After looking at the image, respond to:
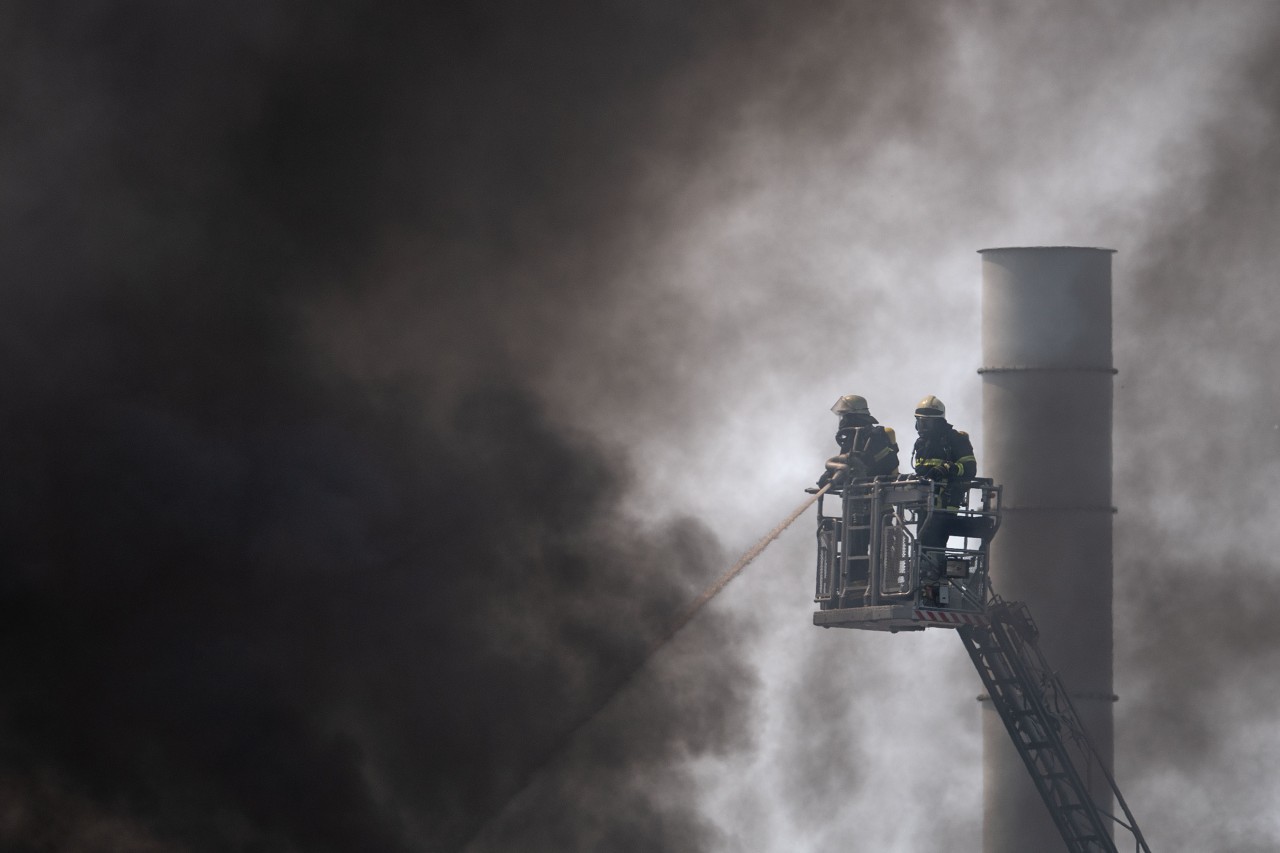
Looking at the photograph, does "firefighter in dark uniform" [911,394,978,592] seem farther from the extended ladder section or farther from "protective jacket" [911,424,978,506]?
the extended ladder section

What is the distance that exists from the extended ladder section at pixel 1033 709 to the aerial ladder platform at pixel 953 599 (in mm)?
12

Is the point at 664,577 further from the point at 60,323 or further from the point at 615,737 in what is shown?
the point at 60,323

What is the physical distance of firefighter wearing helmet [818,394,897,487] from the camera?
2836cm

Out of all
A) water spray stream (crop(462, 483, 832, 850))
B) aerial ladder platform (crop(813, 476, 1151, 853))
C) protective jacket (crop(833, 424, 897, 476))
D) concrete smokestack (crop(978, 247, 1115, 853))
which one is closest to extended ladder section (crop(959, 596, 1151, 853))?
aerial ladder platform (crop(813, 476, 1151, 853))

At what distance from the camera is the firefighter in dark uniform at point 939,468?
1095 inches

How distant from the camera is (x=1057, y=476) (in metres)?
31.2

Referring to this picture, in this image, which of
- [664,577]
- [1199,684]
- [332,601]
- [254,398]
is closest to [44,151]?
[254,398]

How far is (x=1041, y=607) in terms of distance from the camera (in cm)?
3116

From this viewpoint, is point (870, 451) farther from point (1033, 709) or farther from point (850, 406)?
point (1033, 709)

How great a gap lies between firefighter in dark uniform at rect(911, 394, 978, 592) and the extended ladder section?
1.07 metres

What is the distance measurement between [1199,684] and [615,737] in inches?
310

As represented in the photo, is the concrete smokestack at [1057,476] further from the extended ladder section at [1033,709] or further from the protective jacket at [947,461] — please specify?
the protective jacket at [947,461]

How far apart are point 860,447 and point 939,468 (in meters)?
1.11

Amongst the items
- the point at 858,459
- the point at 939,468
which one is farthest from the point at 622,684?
the point at 939,468
